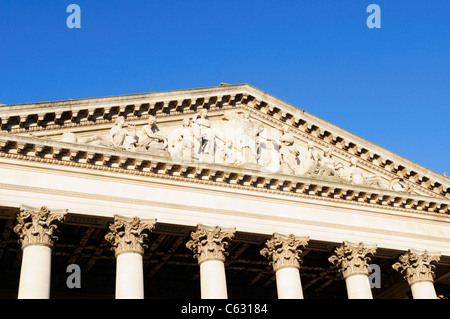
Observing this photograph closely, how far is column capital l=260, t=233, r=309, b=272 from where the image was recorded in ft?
88.0

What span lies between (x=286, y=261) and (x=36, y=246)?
976 centimetres

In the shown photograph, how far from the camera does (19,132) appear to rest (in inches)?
997

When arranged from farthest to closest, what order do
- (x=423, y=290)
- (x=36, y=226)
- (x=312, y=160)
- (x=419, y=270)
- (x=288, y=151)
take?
1. (x=312, y=160)
2. (x=288, y=151)
3. (x=419, y=270)
4. (x=423, y=290)
5. (x=36, y=226)

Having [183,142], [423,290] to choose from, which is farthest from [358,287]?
[183,142]

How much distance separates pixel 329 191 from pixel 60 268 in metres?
12.3

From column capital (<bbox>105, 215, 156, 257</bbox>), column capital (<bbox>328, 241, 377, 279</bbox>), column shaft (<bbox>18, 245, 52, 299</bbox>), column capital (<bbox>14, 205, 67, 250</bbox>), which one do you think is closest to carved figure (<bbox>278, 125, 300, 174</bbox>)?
column capital (<bbox>328, 241, 377, 279</bbox>)

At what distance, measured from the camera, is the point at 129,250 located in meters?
24.5

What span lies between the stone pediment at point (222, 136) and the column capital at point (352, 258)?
2790 millimetres

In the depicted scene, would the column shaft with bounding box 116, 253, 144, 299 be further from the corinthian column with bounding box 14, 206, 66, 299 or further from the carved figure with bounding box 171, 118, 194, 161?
the carved figure with bounding box 171, 118, 194, 161

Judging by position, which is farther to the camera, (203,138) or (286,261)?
(203,138)

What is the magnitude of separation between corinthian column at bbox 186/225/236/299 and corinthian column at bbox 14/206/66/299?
17.6ft

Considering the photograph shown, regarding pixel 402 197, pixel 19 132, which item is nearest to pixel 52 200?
pixel 19 132

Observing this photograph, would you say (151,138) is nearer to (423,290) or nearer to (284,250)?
(284,250)
